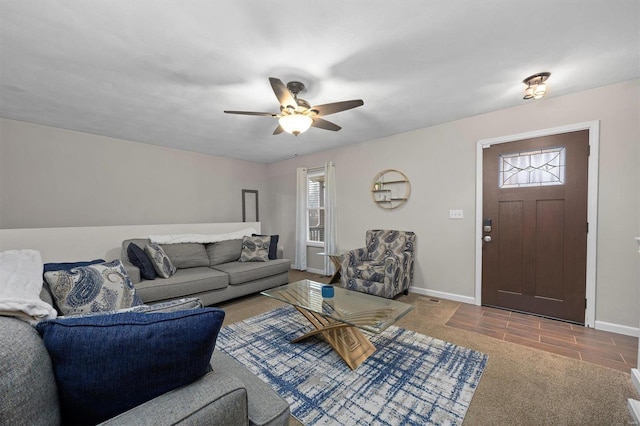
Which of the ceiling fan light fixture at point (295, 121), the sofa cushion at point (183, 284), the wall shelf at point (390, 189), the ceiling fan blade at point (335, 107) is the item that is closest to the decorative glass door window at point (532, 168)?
the wall shelf at point (390, 189)

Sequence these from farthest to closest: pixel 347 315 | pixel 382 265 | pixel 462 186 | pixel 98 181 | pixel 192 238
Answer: pixel 192 238, pixel 98 181, pixel 382 265, pixel 462 186, pixel 347 315

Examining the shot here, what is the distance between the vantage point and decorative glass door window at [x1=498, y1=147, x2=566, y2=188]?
2.74 m

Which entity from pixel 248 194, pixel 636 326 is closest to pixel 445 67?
pixel 636 326

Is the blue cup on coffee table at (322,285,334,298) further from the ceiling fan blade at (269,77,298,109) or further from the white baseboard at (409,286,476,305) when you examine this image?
the white baseboard at (409,286,476,305)

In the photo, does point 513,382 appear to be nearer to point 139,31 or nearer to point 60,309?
point 60,309

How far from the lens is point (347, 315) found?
198cm

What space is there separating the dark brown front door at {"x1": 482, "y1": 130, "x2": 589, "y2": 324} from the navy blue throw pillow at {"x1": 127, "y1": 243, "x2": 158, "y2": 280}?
396cm

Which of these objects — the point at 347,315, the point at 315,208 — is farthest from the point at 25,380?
the point at 315,208

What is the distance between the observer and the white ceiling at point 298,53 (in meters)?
1.55

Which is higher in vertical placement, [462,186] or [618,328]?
[462,186]

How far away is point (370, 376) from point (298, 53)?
2.43 metres

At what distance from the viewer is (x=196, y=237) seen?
152 inches

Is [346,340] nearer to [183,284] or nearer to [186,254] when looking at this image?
[183,284]

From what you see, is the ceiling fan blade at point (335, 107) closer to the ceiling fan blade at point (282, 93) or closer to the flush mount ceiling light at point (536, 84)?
the ceiling fan blade at point (282, 93)
